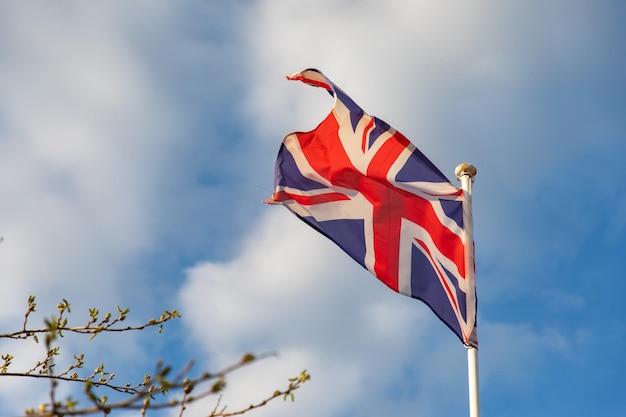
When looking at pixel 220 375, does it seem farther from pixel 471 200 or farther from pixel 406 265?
pixel 471 200

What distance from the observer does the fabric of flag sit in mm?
9711

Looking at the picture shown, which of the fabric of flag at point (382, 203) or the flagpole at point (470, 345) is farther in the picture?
the fabric of flag at point (382, 203)

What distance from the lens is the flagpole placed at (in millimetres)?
8742

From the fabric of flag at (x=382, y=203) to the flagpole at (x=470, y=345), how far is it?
0.20ft

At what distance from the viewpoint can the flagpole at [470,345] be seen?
8.74 m

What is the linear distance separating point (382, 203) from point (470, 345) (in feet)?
7.65

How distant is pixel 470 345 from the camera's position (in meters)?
9.14

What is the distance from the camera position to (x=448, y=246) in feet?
33.2

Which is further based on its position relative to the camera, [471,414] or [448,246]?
[448,246]

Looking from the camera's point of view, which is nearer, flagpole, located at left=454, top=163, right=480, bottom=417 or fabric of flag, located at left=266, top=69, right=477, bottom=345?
flagpole, located at left=454, top=163, right=480, bottom=417

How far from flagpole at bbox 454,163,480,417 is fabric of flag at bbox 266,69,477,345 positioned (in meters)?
0.06

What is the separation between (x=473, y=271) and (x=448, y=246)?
54 centimetres

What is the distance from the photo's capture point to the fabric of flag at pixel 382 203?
382 inches

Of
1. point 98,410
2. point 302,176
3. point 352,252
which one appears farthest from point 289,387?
point 302,176
